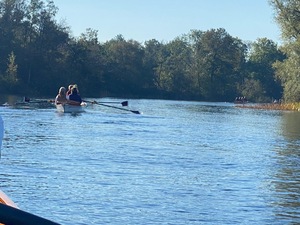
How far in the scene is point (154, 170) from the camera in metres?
14.0

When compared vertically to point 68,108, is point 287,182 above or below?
below

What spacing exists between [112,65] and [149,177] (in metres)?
83.4

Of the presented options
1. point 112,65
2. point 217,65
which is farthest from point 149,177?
point 217,65

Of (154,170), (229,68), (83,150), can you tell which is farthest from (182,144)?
(229,68)

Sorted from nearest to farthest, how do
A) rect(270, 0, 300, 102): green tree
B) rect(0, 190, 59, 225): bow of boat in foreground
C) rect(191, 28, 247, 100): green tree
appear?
rect(0, 190, 59, 225): bow of boat in foreground, rect(270, 0, 300, 102): green tree, rect(191, 28, 247, 100): green tree

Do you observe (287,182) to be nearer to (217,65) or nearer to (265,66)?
(217,65)

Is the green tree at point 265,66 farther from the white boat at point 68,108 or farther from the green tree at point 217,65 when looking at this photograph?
the white boat at point 68,108

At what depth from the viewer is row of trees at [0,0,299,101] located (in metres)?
83.1

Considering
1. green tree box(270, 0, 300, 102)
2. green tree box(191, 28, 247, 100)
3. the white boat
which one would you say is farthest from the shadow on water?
green tree box(191, 28, 247, 100)

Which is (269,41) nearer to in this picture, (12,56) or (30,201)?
(12,56)

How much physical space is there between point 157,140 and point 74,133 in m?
3.11

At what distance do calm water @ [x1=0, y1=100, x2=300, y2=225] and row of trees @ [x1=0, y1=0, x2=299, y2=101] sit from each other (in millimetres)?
51438

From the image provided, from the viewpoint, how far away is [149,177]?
13.0 metres

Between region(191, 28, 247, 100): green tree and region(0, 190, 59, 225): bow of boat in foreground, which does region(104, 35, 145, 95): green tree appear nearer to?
region(191, 28, 247, 100): green tree
